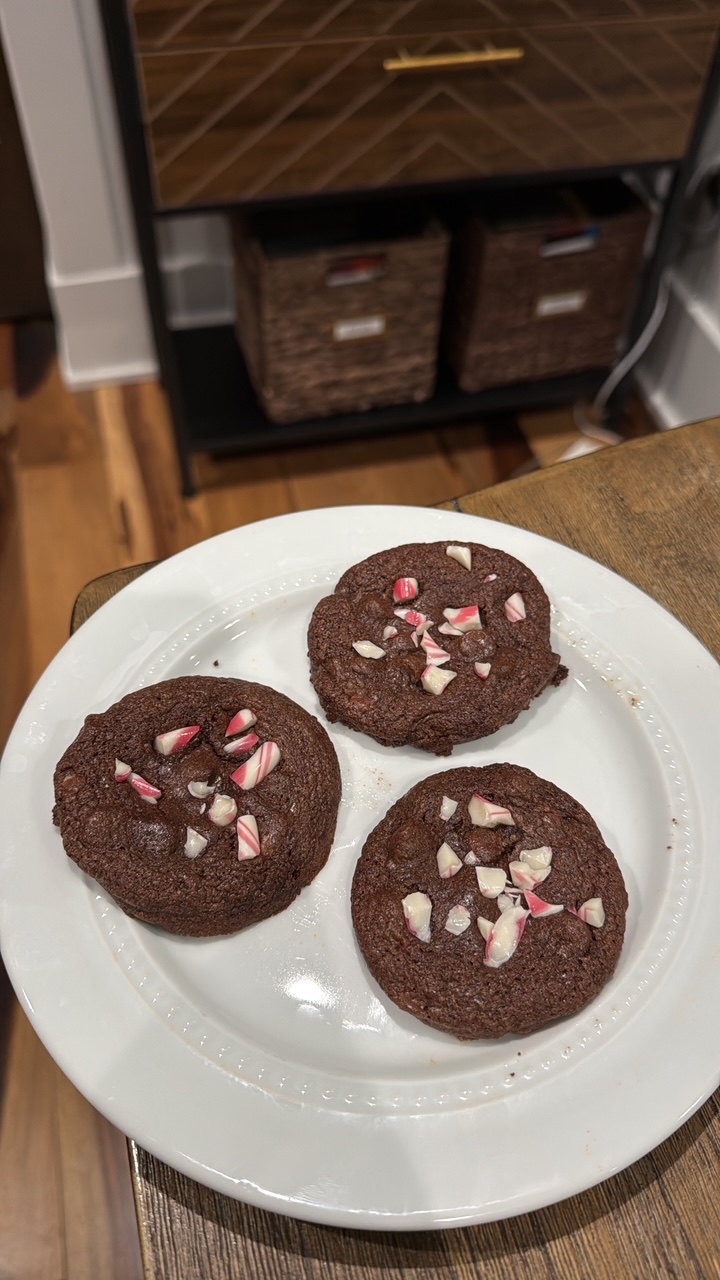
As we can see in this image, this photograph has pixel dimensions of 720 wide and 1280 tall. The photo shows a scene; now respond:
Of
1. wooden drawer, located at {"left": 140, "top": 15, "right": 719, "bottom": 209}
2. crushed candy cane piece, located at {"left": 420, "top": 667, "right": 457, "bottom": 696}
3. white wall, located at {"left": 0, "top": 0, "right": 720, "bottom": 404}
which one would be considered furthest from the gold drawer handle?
crushed candy cane piece, located at {"left": 420, "top": 667, "right": 457, "bottom": 696}

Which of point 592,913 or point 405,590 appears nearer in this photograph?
point 592,913

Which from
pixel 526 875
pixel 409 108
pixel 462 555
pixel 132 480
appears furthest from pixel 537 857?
pixel 132 480

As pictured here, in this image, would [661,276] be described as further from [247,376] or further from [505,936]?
[505,936]

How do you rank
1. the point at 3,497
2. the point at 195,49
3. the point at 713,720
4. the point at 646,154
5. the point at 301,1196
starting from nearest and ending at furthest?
the point at 301,1196 → the point at 713,720 → the point at 195,49 → the point at 646,154 → the point at 3,497

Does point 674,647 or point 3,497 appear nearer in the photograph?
point 674,647

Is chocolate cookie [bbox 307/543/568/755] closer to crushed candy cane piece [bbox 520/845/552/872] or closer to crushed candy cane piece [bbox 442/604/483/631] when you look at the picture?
crushed candy cane piece [bbox 442/604/483/631]

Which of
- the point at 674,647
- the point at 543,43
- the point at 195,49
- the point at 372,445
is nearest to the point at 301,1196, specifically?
the point at 674,647

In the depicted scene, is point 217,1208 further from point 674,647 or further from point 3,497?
point 3,497
